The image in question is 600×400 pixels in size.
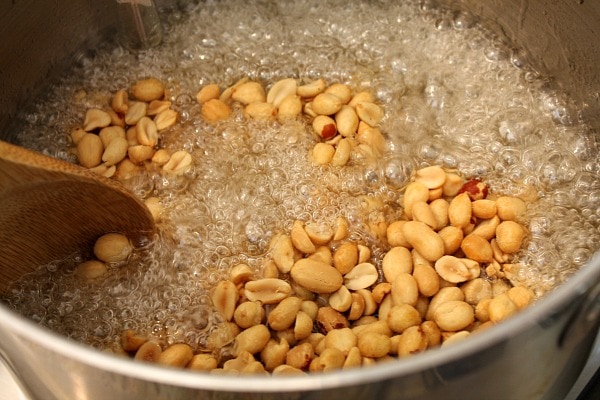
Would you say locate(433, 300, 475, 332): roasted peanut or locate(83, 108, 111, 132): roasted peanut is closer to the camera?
locate(433, 300, 475, 332): roasted peanut

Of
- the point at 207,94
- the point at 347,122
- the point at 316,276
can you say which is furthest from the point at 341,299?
the point at 207,94

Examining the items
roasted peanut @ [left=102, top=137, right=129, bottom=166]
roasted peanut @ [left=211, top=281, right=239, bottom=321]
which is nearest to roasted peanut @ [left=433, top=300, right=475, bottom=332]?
roasted peanut @ [left=211, top=281, right=239, bottom=321]

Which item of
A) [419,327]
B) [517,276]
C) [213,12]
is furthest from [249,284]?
[213,12]

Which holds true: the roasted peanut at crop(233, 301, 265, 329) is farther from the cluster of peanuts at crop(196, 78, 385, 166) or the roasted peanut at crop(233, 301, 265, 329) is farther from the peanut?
the peanut

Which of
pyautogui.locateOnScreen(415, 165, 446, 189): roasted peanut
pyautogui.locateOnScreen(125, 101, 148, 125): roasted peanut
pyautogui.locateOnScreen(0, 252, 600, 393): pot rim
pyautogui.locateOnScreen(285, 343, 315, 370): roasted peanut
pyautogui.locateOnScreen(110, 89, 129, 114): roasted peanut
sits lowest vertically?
pyautogui.locateOnScreen(285, 343, 315, 370): roasted peanut

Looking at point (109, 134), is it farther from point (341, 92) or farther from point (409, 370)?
point (409, 370)

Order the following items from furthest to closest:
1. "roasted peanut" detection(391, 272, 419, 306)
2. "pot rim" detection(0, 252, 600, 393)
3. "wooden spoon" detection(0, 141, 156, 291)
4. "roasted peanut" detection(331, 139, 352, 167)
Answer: "roasted peanut" detection(331, 139, 352, 167)
"roasted peanut" detection(391, 272, 419, 306)
"wooden spoon" detection(0, 141, 156, 291)
"pot rim" detection(0, 252, 600, 393)

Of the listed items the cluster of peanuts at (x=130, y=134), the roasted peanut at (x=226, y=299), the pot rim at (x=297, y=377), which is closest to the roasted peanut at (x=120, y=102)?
the cluster of peanuts at (x=130, y=134)
